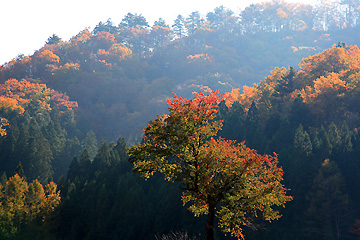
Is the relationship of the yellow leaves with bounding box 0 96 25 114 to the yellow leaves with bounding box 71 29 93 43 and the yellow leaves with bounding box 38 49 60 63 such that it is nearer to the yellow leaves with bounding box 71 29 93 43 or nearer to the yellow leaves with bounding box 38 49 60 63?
Result: the yellow leaves with bounding box 38 49 60 63

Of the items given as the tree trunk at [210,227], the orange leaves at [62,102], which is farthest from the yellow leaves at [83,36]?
the tree trunk at [210,227]

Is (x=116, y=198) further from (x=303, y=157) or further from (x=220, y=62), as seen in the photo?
(x=220, y=62)

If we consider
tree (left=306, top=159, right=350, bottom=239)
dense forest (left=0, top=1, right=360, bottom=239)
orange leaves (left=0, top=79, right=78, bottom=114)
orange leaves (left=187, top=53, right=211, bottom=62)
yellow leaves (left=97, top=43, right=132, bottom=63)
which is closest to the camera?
tree (left=306, top=159, right=350, bottom=239)

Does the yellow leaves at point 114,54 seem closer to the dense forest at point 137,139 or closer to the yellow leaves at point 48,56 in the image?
the dense forest at point 137,139

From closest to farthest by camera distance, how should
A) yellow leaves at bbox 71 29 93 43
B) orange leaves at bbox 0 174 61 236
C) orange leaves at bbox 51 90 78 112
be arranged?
orange leaves at bbox 0 174 61 236 < orange leaves at bbox 51 90 78 112 < yellow leaves at bbox 71 29 93 43

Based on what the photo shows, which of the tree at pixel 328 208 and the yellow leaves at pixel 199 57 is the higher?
the yellow leaves at pixel 199 57

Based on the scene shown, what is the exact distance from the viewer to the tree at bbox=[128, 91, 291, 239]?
781 inches

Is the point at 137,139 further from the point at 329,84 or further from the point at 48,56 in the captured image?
the point at 48,56

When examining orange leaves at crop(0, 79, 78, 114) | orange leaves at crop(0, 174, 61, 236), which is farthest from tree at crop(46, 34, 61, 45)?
orange leaves at crop(0, 174, 61, 236)

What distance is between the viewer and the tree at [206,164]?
19844 mm

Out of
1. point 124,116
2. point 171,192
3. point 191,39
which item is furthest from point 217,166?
point 191,39

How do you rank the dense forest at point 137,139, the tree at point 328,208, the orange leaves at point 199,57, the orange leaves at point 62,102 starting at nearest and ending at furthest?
the tree at point 328,208 < the dense forest at point 137,139 < the orange leaves at point 62,102 < the orange leaves at point 199,57

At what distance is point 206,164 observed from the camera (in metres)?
20.2

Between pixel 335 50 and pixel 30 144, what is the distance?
64.5m
